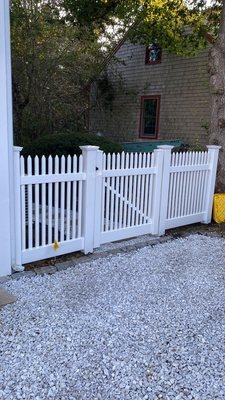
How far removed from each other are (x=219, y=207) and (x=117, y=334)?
3976 millimetres

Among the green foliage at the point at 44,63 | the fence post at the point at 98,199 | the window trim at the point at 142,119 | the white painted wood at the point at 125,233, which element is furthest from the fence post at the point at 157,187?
the window trim at the point at 142,119

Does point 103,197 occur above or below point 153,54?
below

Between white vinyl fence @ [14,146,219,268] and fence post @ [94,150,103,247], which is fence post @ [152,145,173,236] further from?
fence post @ [94,150,103,247]

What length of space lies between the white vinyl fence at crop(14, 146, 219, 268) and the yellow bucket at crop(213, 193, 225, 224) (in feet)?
0.49

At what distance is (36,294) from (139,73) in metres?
11.3

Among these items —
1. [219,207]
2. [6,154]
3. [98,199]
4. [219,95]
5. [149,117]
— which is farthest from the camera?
[149,117]

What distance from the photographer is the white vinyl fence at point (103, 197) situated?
3951 millimetres

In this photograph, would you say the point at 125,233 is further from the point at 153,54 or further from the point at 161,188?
the point at 153,54

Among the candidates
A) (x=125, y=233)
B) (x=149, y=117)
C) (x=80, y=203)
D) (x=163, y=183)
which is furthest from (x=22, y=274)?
(x=149, y=117)

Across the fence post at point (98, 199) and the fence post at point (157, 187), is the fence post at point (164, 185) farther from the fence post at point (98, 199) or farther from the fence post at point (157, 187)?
the fence post at point (98, 199)

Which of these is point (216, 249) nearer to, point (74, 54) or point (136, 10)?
point (74, 54)

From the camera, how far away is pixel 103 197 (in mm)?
4570

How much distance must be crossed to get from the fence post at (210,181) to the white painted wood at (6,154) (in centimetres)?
358

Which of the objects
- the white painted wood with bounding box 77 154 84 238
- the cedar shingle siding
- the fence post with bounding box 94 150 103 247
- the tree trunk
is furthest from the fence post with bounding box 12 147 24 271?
the cedar shingle siding
